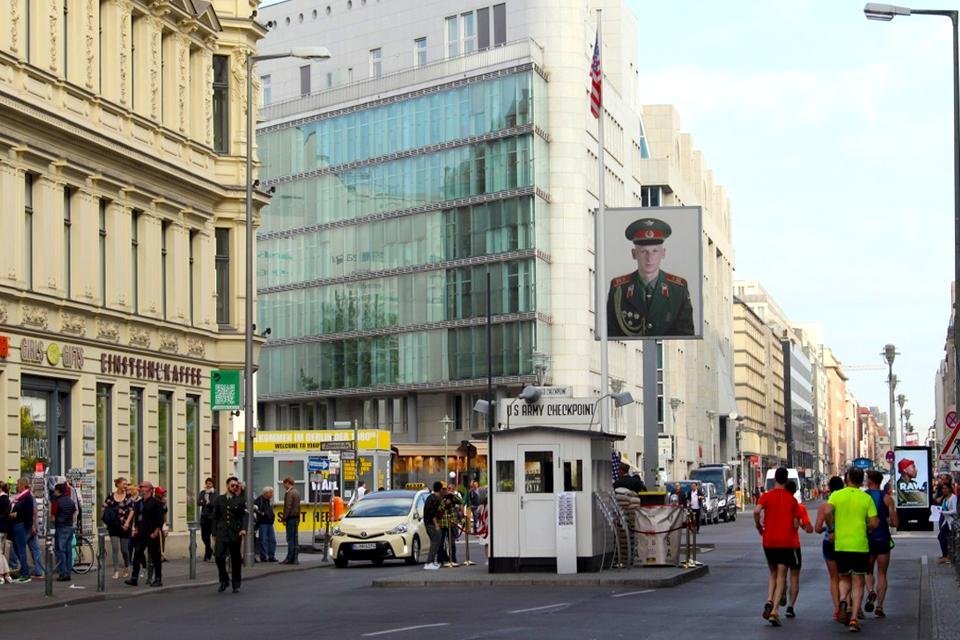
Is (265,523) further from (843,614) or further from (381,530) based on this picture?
(843,614)

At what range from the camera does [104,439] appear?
1558 inches

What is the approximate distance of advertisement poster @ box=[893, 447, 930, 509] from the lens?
199 feet

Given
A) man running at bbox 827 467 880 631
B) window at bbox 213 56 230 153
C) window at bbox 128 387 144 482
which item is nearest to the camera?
man running at bbox 827 467 880 631

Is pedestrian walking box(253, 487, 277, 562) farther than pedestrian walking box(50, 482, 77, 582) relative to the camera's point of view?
Yes

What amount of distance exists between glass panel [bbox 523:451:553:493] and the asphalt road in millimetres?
2559

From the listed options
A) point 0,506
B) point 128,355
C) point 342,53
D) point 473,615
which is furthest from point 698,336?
point 342,53

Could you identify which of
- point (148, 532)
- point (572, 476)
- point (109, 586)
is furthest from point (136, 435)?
point (572, 476)

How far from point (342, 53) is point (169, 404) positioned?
6210 centimetres

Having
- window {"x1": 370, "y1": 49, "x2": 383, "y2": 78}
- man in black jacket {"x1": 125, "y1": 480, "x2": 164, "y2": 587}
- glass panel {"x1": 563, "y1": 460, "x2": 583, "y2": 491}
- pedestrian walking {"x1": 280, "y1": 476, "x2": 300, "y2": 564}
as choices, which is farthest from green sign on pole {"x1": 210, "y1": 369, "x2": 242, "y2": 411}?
window {"x1": 370, "y1": 49, "x2": 383, "y2": 78}

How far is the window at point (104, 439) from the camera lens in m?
39.3

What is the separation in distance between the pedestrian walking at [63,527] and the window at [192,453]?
38.7ft

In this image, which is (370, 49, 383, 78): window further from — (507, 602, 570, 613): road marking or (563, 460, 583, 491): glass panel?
(507, 602, 570, 613): road marking

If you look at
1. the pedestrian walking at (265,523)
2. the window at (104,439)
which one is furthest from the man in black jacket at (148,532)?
the pedestrian walking at (265,523)

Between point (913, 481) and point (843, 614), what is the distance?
40951mm
